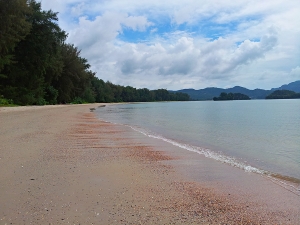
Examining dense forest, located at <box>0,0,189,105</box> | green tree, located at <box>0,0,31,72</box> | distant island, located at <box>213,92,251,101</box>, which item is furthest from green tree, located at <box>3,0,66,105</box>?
distant island, located at <box>213,92,251,101</box>

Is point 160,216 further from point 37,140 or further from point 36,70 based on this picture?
point 36,70

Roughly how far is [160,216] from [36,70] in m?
38.2

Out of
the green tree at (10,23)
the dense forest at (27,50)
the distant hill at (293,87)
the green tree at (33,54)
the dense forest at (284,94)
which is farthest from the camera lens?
the distant hill at (293,87)

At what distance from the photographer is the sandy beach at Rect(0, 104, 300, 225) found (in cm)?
349

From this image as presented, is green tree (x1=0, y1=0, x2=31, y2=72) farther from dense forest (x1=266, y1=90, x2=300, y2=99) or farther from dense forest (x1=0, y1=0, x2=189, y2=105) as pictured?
dense forest (x1=266, y1=90, x2=300, y2=99)

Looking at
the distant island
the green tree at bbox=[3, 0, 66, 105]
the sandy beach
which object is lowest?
the sandy beach

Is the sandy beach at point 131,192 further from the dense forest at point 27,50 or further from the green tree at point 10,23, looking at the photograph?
the dense forest at point 27,50

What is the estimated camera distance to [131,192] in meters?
4.46

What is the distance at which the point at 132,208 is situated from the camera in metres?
3.76

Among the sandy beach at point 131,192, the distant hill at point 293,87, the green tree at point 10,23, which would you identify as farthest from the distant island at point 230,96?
the sandy beach at point 131,192

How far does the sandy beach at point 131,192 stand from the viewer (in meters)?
3.49

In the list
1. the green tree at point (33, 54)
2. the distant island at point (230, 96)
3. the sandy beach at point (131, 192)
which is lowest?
the sandy beach at point (131, 192)

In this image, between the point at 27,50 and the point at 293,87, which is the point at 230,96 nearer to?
the point at 293,87

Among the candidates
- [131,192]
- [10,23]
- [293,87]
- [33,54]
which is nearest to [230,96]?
[293,87]
